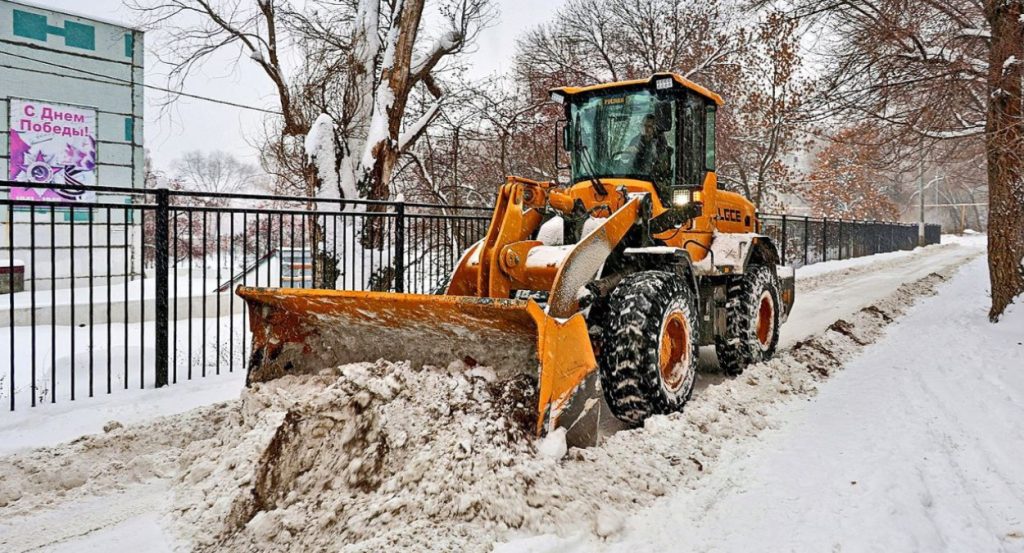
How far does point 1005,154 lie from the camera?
27.1 ft

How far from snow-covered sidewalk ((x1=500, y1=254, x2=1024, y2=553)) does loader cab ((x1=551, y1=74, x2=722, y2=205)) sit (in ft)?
6.56

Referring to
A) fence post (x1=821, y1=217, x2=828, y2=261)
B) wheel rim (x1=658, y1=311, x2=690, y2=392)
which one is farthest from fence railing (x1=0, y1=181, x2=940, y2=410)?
fence post (x1=821, y1=217, x2=828, y2=261)

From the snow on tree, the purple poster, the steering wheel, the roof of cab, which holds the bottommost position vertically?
the steering wheel

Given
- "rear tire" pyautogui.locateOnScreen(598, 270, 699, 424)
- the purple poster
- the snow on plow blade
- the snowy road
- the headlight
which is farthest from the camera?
the purple poster

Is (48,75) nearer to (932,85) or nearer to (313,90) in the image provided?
(313,90)

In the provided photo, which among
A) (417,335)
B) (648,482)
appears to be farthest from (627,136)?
(648,482)

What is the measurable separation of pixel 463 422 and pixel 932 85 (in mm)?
8514

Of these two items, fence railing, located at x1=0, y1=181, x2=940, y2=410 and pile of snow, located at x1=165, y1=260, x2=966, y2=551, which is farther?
fence railing, located at x1=0, y1=181, x2=940, y2=410

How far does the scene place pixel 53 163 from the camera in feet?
38.6

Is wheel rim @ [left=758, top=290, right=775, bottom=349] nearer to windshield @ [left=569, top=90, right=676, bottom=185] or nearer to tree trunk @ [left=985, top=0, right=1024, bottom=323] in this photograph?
windshield @ [left=569, top=90, right=676, bottom=185]

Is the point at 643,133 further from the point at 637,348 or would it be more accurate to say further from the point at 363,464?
the point at 363,464

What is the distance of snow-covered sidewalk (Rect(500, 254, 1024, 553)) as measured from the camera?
2.73 meters

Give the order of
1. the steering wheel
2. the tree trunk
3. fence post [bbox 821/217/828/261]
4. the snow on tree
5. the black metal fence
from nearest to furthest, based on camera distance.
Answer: the steering wheel < the tree trunk < the black metal fence < fence post [bbox 821/217/828/261] < the snow on tree

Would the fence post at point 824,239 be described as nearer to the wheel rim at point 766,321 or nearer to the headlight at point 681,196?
the wheel rim at point 766,321
